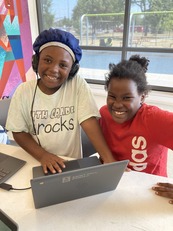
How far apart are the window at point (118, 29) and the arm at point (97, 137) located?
161cm

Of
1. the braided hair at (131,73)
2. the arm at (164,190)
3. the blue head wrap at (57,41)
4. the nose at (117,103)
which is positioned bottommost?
the arm at (164,190)

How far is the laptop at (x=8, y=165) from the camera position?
0.84 m

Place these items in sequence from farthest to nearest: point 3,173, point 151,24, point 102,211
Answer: point 151,24, point 3,173, point 102,211

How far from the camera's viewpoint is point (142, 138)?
1006 mm

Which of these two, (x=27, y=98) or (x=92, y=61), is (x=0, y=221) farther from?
(x=92, y=61)

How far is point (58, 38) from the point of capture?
0.95m

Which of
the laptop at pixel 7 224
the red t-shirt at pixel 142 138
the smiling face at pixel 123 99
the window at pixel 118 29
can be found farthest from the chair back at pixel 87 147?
the window at pixel 118 29

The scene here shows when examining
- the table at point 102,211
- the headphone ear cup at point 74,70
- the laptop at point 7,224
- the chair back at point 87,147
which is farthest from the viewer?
the chair back at point 87,147

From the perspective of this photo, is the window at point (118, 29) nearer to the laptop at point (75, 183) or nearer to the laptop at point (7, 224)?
the laptop at point (75, 183)

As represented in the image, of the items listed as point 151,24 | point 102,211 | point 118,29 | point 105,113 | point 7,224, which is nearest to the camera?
point 7,224

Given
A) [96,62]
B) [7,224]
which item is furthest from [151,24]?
[7,224]

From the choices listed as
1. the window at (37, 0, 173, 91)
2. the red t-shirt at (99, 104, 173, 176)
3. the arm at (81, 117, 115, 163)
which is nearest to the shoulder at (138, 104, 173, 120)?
the red t-shirt at (99, 104, 173, 176)

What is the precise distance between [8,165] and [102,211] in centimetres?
46

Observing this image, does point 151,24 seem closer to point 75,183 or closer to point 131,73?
point 131,73
